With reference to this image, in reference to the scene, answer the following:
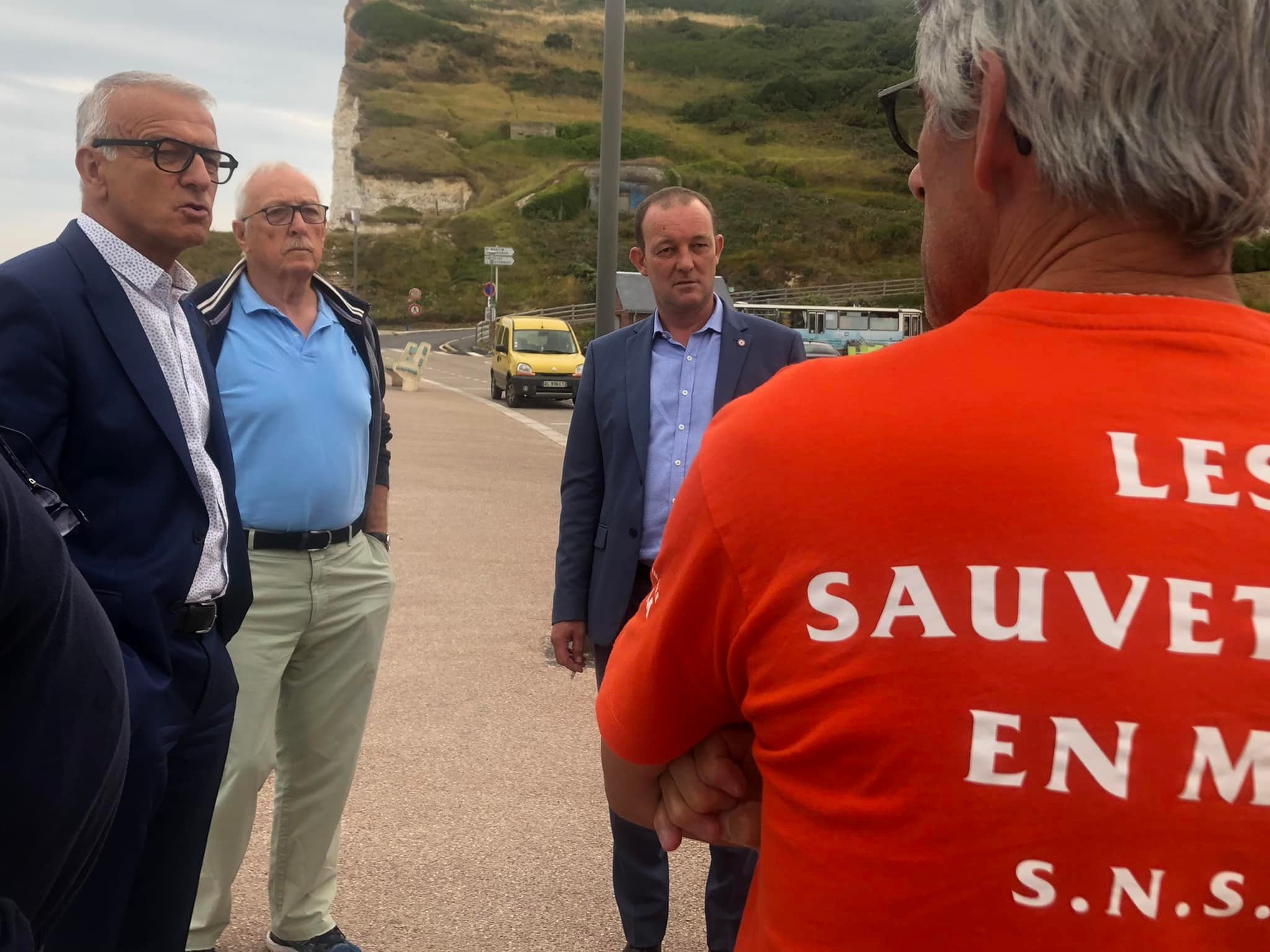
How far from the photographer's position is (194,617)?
89.1 inches

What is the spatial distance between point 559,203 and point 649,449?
80158 mm

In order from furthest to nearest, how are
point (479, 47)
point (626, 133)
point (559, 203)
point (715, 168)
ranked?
1. point (479, 47)
2. point (626, 133)
3. point (715, 168)
4. point (559, 203)

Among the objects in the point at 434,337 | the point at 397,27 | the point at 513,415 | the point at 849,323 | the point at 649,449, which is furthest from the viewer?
the point at 397,27


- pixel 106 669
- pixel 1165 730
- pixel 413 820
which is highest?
pixel 1165 730

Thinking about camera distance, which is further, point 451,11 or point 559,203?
point 451,11

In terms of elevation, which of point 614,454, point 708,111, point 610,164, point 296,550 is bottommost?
point 296,550

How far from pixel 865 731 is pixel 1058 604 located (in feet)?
0.64

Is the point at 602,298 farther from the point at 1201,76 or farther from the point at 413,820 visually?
the point at 1201,76

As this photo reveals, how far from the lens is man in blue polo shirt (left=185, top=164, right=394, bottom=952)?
309 centimetres

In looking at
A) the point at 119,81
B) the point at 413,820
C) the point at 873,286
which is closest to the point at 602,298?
the point at 413,820

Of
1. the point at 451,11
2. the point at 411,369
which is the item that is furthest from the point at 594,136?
the point at 411,369

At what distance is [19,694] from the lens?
3.82ft

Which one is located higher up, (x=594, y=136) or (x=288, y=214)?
(x=594, y=136)

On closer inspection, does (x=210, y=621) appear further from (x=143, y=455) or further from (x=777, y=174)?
(x=777, y=174)
